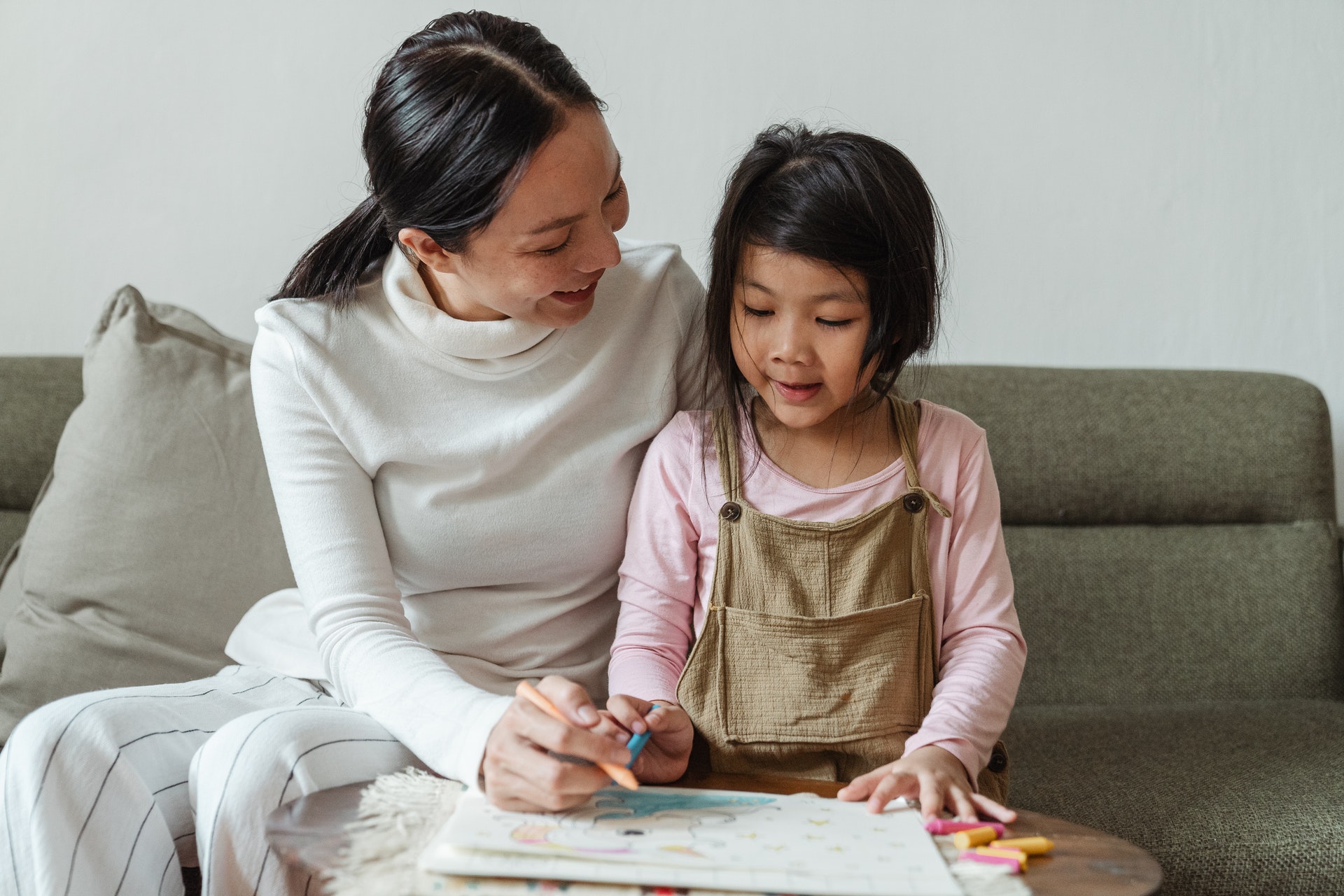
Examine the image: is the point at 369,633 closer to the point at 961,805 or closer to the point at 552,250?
the point at 552,250

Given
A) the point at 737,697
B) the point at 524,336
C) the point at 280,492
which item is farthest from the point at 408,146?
the point at 737,697

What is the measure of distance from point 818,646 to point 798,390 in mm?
240

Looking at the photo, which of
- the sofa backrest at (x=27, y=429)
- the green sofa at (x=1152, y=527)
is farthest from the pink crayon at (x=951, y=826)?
the sofa backrest at (x=27, y=429)

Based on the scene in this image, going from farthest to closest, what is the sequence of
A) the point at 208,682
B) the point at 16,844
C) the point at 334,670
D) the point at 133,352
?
1. the point at 133,352
2. the point at 208,682
3. the point at 334,670
4. the point at 16,844

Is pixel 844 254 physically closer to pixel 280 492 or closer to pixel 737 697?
pixel 737 697

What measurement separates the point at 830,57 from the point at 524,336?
913mm

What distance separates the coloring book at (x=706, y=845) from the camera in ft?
2.13

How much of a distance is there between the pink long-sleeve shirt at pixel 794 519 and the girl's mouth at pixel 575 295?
168 millimetres

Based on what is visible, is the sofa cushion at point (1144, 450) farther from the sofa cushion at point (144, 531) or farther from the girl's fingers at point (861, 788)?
the sofa cushion at point (144, 531)

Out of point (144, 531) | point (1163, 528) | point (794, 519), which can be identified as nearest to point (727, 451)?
point (794, 519)

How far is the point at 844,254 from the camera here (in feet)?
3.26

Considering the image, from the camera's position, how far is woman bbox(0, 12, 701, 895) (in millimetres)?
825

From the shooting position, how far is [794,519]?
106 cm

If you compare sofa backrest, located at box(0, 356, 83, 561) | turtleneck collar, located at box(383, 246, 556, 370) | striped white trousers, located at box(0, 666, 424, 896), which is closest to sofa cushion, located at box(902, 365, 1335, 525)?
turtleneck collar, located at box(383, 246, 556, 370)
